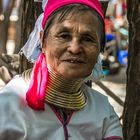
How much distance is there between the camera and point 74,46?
2090 mm

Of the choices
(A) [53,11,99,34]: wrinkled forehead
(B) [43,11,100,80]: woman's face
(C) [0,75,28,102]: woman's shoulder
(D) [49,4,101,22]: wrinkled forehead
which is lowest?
(C) [0,75,28,102]: woman's shoulder

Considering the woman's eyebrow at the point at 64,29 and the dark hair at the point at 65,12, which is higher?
the dark hair at the point at 65,12

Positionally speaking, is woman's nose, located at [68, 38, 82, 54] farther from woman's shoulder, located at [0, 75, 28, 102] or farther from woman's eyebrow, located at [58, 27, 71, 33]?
woman's shoulder, located at [0, 75, 28, 102]

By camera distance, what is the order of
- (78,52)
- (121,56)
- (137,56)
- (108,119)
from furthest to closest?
(121,56)
(137,56)
(108,119)
(78,52)

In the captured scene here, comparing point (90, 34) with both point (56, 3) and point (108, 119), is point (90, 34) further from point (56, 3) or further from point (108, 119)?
point (108, 119)

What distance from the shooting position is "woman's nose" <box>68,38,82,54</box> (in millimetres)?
2084

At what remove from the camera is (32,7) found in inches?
131

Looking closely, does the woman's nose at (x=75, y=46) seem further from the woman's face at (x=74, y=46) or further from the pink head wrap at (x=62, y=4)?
the pink head wrap at (x=62, y=4)

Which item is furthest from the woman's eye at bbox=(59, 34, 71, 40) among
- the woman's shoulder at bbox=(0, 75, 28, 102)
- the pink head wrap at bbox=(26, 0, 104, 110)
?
the woman's shoulder at bbox=(0, 75, 28, 102)

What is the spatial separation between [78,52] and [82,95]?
346mm

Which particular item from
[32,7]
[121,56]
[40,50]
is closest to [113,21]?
[121,56]

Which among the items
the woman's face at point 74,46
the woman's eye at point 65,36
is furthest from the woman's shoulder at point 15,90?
the woman's eye at point 65,36

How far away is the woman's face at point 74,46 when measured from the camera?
2098 millimetres

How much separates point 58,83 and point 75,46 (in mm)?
216
